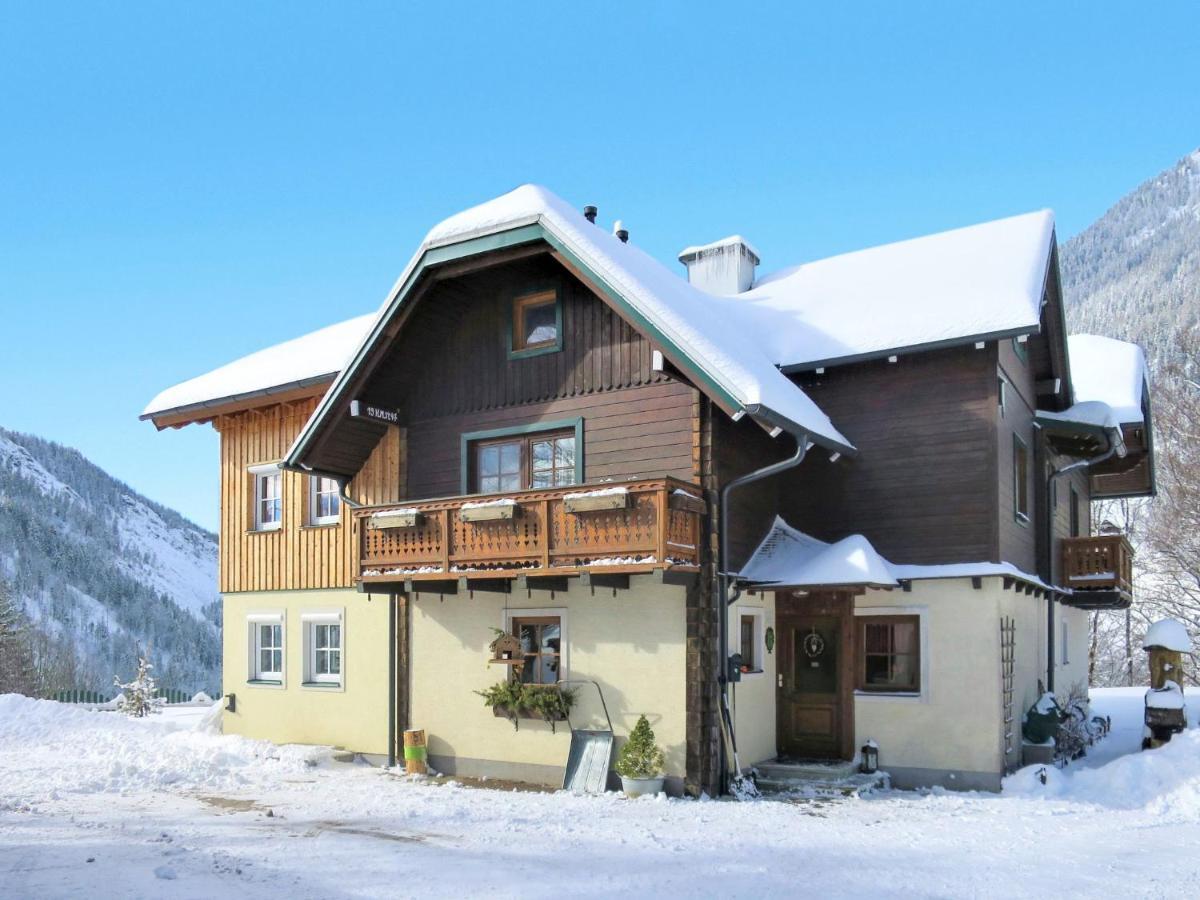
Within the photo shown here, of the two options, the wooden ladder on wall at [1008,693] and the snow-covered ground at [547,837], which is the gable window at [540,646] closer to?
the snow-covered ground at [547,837]

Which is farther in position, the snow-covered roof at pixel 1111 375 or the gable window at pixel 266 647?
the snow-covered roof at pixel 1111 375

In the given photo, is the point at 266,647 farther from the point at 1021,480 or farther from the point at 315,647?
the point at 1021,480

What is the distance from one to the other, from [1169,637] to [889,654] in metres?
6.26

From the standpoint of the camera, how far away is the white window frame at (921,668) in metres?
14.7

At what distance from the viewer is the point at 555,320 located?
1558 cm

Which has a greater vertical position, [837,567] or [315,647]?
[837,567]

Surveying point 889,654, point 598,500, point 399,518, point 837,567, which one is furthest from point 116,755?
point 889,654

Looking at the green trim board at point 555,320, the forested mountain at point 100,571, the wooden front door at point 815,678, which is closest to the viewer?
the wooden front door at point 815,678

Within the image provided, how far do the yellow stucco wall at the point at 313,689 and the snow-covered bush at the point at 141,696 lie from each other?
820 cm

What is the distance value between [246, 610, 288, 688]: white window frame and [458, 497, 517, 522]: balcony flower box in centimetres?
584

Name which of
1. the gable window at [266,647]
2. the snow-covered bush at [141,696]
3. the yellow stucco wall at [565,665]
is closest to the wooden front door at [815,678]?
the yellow stucco wall at [565,665]

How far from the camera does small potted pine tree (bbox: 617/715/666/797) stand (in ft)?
43.4

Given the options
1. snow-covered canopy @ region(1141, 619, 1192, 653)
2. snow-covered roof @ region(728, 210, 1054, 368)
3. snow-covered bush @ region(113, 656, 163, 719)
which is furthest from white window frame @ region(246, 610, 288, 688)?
snow-covered canopy @ region(1141, 619, 1192, 653)

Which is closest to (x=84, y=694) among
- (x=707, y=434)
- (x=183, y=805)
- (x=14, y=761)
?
(x=14, y=761)
